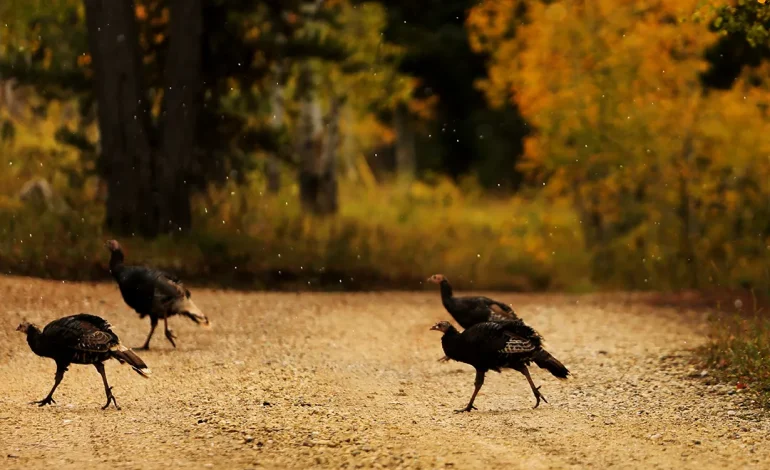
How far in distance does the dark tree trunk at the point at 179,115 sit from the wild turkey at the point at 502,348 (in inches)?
428

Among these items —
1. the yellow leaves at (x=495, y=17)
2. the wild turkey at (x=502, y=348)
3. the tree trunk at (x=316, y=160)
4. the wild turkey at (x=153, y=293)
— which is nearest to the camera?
the wild turkey at (x=502, y=348)

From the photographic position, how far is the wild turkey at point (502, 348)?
34.9 ft

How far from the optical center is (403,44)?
29.1 m

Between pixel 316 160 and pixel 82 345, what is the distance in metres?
19.6

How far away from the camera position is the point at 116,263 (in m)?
13.9

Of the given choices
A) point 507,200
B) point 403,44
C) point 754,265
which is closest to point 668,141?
point 754,265

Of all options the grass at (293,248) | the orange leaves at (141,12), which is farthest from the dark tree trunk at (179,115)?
the orange leaves at (141,12)

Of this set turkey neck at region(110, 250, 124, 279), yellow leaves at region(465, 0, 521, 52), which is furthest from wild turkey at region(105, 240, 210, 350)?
yellow leaves at region(465, 0, 521, 52)

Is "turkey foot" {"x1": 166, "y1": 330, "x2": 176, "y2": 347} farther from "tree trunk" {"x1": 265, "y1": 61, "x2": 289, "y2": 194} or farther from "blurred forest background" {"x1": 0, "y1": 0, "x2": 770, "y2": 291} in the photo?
"tree trunk" {"x1": 265, "y1": 61, "x2": 289, "y2": 194}

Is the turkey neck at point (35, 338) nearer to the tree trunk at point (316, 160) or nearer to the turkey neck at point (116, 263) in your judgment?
the turkey neck at point (116, 263)

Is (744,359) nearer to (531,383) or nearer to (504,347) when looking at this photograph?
(531,383)

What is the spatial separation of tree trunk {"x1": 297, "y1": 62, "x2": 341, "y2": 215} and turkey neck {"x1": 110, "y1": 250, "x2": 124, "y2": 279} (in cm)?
1509

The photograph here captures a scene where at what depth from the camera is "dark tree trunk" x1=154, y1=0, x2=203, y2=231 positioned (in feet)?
68.0

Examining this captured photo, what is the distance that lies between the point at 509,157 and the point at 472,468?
36.9 meters
